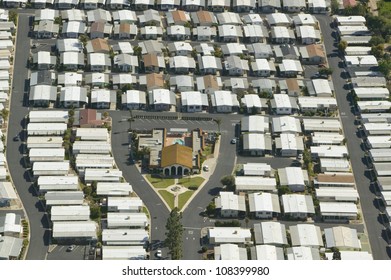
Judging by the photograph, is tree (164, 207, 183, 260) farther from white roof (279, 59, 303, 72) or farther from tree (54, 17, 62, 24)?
tree (54, 17, 62, 24)

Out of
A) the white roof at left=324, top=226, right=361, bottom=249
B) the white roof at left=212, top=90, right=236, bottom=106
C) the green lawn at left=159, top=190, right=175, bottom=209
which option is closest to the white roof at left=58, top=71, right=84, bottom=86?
the white roof at left=212, top=90, right=236, bottom=106

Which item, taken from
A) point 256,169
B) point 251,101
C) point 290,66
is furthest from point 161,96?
point 290,66

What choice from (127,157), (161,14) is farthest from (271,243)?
(161,14)

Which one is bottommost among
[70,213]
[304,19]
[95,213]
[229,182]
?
[70,213]

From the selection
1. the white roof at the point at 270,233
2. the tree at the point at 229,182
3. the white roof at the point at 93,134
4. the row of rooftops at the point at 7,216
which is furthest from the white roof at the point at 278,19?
the white roof at the point at 270,233

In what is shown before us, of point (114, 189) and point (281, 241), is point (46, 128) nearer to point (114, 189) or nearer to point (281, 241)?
point (114, 189)

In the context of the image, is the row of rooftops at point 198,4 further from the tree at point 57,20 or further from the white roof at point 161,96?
the white roof at point 161,96
